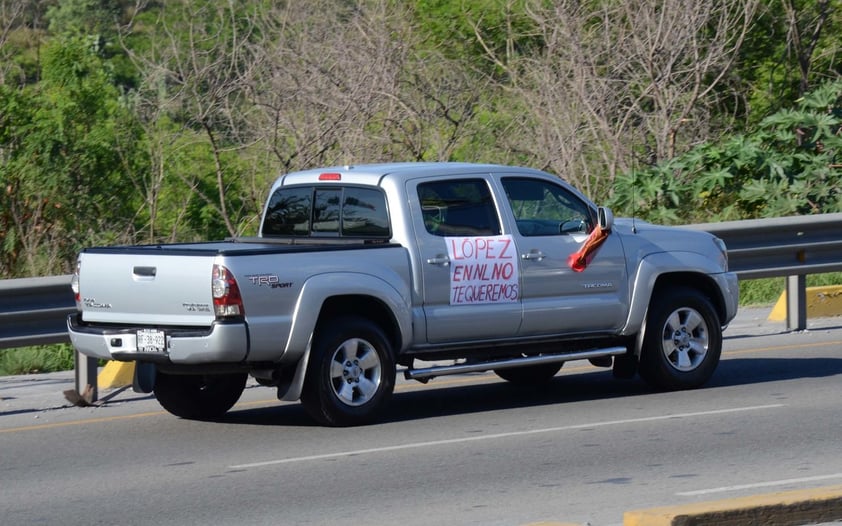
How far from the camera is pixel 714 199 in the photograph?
1888 centimetres

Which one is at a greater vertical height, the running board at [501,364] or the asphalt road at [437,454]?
the running board at [501,364]

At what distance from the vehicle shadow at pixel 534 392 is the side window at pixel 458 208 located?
4.64 feet

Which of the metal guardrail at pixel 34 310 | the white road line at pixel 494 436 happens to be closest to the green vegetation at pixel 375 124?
the metal guardrail at pixel 34 310

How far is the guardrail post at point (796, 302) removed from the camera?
14.4 meters

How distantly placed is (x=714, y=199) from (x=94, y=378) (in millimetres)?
10427

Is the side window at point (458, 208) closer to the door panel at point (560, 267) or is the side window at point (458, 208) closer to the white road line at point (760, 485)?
the door panel at point (560, 267)

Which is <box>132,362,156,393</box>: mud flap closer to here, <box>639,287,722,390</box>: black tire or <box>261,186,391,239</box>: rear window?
<box>261,186,391,239</box>: rear window

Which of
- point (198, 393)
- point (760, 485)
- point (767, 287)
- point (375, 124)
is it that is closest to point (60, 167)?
point (375, 124)

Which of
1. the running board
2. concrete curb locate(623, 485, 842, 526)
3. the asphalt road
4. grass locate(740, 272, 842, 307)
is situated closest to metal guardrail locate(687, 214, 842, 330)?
the asphalt road

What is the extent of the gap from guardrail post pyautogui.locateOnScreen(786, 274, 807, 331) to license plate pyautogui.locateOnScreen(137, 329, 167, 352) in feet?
25.1

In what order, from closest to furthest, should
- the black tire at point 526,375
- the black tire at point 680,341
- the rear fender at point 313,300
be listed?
the rear fender at point 313,300
the black tire at point 680,341
the black tire at point 526,375

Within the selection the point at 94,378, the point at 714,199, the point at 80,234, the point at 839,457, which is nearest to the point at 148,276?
the point at 94,378

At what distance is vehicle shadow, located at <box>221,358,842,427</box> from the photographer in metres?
10.4

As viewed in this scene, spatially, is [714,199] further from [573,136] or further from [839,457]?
[839,457]
